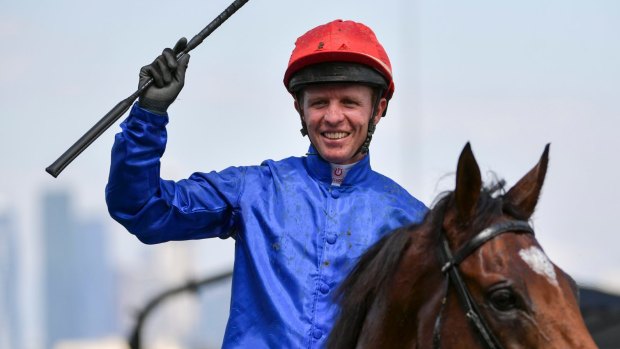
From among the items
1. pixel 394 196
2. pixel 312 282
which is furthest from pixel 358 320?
pixel 394 196

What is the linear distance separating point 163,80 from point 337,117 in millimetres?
733

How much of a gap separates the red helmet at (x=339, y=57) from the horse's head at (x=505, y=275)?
102 centimetres

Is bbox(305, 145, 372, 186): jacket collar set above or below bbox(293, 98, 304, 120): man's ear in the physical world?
below

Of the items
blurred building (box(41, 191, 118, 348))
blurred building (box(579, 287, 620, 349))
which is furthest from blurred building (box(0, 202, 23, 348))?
blurred building (box(579, 287, 620, 349))

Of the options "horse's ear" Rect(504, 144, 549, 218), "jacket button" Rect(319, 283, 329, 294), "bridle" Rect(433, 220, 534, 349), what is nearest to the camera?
"bridle" Rect(433, 220, 534, 349)

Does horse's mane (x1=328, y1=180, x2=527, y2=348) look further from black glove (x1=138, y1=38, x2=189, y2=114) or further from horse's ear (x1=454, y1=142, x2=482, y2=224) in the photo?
black glove (x1=138, y1=38, x2=189, y2=114)

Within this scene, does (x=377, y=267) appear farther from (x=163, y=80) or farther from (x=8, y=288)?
(x=8, y=288)

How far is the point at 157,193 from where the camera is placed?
5848mm

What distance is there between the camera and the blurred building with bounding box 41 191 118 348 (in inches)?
3388

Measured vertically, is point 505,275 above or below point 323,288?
above

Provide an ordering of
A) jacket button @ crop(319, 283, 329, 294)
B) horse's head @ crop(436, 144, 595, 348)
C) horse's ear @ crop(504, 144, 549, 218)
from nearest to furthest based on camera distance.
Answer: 1. horse's head @ crop(436, 144, 595, 348)
2. horse's ear @ crop(504, 144, 549, 218)
3. jacket button @ crop(319, 283, 329, 294)

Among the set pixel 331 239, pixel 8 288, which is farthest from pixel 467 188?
pixel 8 288

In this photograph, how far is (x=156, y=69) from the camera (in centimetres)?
573

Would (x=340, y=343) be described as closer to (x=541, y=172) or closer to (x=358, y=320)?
(x=358, y=320)
